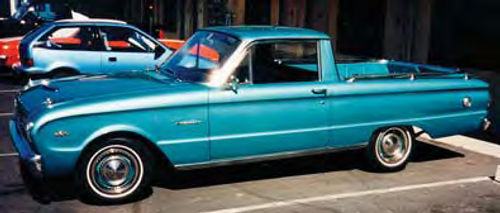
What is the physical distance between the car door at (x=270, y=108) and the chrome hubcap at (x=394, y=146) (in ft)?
2.83

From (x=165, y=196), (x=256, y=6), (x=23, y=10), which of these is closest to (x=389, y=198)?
(x=165, y=196)

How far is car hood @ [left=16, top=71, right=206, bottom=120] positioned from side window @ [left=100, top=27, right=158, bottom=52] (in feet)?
15.6

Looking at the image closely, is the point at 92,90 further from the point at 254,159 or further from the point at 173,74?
the point at 254,159

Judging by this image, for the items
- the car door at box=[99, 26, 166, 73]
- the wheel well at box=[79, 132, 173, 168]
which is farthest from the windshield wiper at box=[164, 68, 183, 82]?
the car door at box=[99, 26, 166, 73]

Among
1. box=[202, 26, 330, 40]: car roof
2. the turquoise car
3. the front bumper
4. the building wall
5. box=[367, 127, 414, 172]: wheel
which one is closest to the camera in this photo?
the front bumper

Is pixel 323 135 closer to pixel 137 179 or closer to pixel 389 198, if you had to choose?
pixel 389 198

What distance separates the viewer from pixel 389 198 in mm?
5863

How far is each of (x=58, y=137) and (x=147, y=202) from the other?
3.46 ft

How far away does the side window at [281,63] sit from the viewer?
5.92 meters

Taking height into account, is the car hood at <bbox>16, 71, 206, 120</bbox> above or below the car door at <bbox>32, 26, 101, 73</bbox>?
below

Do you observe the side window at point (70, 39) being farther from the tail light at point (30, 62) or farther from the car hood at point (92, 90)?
the car hood at point (92, 90)

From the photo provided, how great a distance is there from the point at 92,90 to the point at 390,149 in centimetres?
346

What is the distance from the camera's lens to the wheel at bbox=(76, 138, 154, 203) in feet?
17.4

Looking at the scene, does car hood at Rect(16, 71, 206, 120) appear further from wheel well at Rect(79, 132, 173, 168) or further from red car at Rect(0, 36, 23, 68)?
red car at Rect(0, 36, 23, 68)
